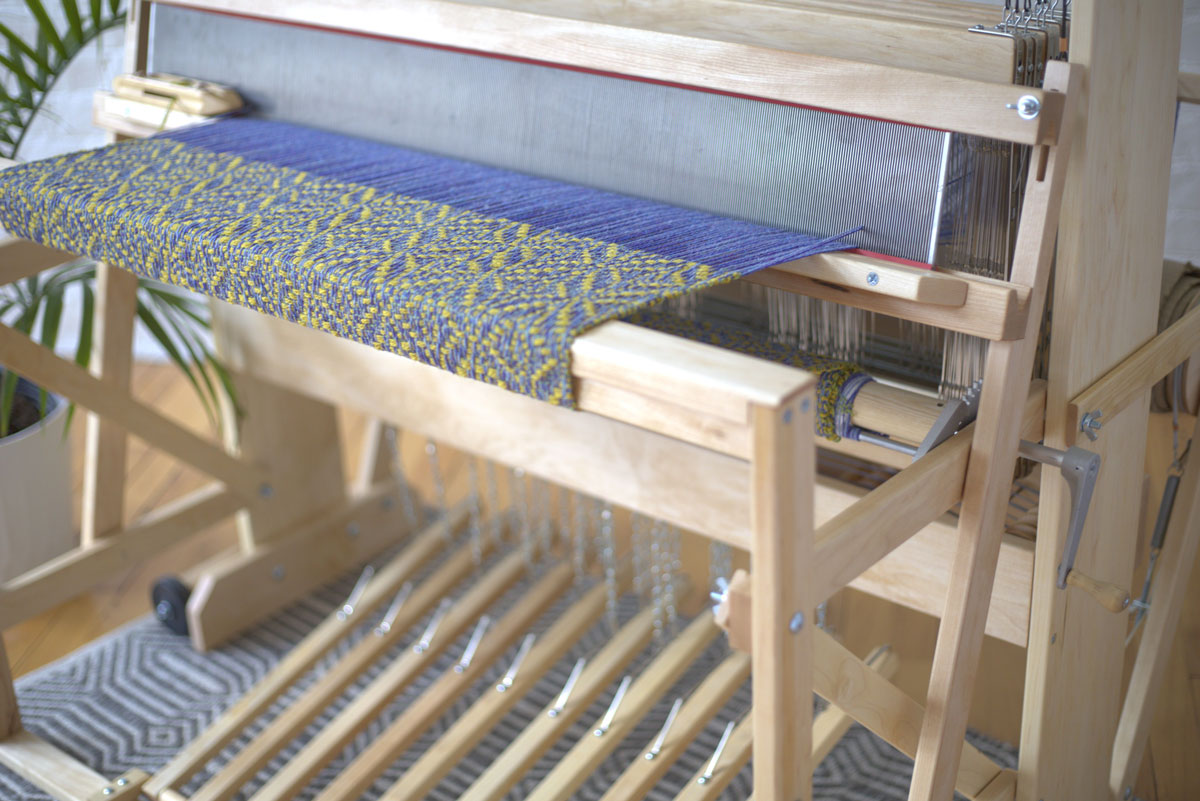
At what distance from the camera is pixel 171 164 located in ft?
4.13

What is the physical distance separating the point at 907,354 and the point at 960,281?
0.35 metres

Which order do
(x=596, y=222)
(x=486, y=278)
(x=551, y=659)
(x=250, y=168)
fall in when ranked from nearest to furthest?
(x=486, y=278), (x=596, y=222), (x=250, y=168), (x=551, y=659)

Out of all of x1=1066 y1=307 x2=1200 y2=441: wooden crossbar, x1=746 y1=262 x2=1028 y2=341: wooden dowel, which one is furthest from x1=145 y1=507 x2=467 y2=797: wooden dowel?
x1=1066 y1=307 x2=1200 y2=441: wooden crossbar

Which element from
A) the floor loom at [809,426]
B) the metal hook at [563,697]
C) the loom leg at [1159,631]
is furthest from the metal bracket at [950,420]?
the metal hook at [563,697]

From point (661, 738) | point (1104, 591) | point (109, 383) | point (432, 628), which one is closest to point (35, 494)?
point (109, 383)

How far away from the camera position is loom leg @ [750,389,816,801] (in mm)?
750

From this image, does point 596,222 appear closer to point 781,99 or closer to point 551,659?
point 781,99

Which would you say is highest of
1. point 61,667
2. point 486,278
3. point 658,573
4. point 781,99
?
point 781,99

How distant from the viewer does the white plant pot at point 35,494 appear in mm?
1838

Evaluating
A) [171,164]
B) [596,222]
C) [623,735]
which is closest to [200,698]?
[623,735]

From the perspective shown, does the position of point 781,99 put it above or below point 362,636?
above

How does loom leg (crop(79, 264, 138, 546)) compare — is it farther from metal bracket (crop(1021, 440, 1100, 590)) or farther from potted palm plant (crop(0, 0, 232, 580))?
metal bracket (crop(1021, 440, 1100, 590))

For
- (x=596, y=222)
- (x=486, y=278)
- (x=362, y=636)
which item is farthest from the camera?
(x=362, y=636)

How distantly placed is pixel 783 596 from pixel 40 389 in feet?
5.04
